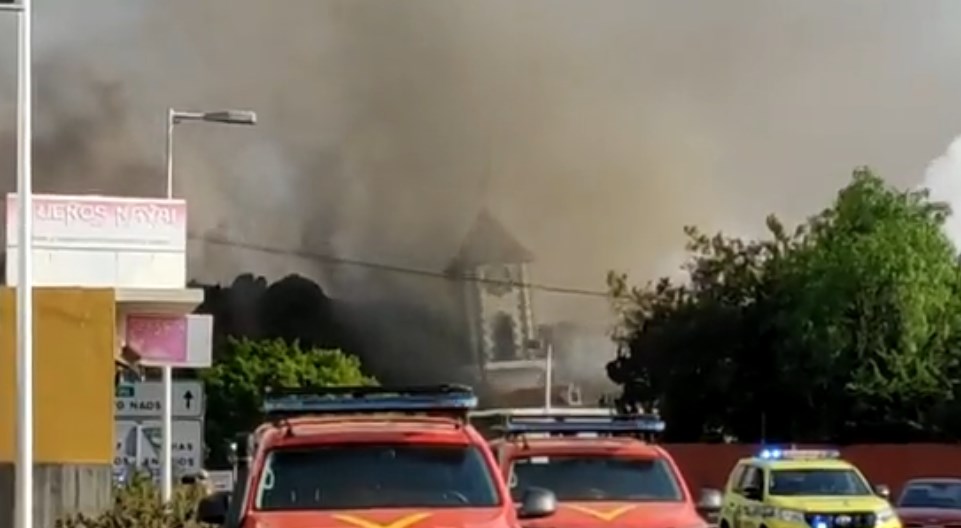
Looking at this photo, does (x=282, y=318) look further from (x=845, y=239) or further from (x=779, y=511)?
(x=779, y=511)

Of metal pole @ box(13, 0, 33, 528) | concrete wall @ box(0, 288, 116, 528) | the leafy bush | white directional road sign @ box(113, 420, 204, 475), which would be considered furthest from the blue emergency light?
white directional road sign @ box(113, 420, 204, 475)

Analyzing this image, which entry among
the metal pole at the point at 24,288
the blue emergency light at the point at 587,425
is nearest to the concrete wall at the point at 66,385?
→ the metal pole at the point at 24,288

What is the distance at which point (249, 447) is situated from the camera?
12.8 meters

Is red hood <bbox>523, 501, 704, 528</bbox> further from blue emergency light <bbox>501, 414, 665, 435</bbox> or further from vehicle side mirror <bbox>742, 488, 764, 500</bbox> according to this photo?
vehicle side mirror <bbox>742, 488, 764, 500</bbox>

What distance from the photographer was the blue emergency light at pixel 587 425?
1831 centimetres

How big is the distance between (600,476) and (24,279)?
658 centimetres

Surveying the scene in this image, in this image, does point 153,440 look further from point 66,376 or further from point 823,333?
point 823,333

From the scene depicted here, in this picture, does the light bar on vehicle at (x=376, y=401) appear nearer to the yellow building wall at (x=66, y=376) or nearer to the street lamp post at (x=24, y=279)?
the street lamp post at (x=24, y=279)

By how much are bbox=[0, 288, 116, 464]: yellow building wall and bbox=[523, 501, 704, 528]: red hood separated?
26.1 ft

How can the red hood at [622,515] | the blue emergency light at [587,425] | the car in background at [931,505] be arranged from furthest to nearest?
the car in background at [931,505]
the blue emergency light at [587,425]
the red hood at [622,515]

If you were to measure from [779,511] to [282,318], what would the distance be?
79020 millimetres

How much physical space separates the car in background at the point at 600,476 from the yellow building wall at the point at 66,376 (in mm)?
6196

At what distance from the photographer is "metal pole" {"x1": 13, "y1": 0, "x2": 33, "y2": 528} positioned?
63.8 feet

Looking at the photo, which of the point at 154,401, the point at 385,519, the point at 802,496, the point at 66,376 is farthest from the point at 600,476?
the point at 154,401
